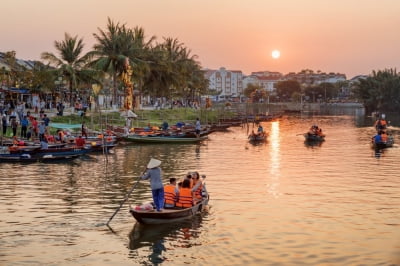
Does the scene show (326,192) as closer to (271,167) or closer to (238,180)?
(238,180)

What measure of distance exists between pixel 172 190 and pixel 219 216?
2.63 meters

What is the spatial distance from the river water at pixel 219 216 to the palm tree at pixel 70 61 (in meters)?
22.2

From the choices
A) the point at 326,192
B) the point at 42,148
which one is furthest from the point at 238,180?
the point at 42,148

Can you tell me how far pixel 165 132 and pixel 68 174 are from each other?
71.6 ft

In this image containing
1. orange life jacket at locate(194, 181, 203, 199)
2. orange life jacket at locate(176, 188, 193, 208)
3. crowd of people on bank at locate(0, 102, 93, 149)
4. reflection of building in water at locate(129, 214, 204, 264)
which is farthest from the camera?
crowd of people on bank at locate(0, 102, 93, 149)

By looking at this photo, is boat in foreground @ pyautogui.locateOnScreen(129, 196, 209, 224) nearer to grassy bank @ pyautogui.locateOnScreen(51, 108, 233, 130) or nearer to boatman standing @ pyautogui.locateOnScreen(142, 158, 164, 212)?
boatman standing @ pyautogui.locateOnScreen(142, 158, 164, 212)

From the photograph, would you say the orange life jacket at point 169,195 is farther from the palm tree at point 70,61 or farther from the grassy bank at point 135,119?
the palm tree at point 70,61

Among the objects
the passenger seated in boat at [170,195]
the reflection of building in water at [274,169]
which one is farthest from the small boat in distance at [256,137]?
the passenger seated in boat at [170,195]

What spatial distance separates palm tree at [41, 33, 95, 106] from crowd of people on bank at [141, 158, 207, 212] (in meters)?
39.2

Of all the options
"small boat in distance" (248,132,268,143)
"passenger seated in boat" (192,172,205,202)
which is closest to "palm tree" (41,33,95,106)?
"small boat in distance" (248,132,268,143)

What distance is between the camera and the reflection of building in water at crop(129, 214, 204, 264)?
54.3 feet

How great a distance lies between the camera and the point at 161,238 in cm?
1798

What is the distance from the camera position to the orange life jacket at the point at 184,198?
19.8 m

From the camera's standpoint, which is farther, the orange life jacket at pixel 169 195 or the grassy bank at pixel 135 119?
the grassy bank at pixel 135 119
